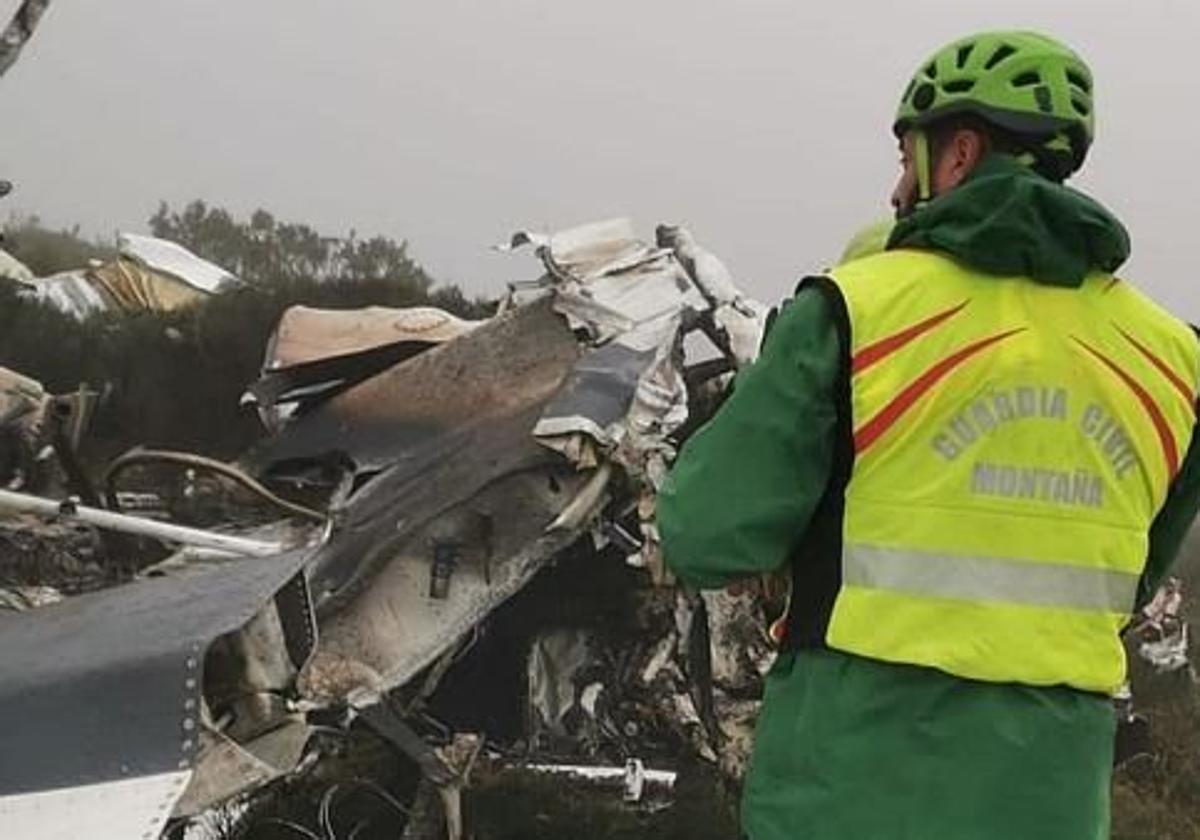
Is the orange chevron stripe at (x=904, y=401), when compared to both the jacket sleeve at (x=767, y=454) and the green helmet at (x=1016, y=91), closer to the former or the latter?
the jacket sleeve at (x=767, y=454)

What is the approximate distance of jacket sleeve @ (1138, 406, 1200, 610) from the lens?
2305 mm

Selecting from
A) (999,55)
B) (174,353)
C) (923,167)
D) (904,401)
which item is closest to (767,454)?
(904,401)

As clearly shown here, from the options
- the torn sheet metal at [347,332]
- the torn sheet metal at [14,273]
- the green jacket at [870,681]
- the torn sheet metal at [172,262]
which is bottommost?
the green jacket at [870,681]

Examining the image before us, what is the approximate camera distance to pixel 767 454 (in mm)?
2016

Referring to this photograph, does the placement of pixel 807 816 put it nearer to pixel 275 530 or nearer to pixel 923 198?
pixel 923 198

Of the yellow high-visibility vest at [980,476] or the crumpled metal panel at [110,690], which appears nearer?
the yellow high-visibility vest at [980,476]

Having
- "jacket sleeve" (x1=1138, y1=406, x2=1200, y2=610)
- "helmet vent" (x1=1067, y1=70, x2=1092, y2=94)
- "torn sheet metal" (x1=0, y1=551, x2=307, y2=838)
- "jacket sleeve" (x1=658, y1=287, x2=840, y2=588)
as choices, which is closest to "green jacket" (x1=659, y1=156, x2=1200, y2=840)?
"jacket sleeve" (x1=658, y1=287, x2=840, y2=588)

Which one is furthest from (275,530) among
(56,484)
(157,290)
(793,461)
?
(793,461)

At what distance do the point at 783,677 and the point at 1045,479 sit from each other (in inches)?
15.4

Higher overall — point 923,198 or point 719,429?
point 923,198

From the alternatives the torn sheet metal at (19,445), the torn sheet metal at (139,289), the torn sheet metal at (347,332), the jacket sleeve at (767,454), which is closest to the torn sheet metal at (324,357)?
the torn sheet metal at (347,332)

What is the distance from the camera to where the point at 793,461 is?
203 cm

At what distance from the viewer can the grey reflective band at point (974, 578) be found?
2045 mm

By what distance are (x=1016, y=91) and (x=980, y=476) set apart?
0.49 m
